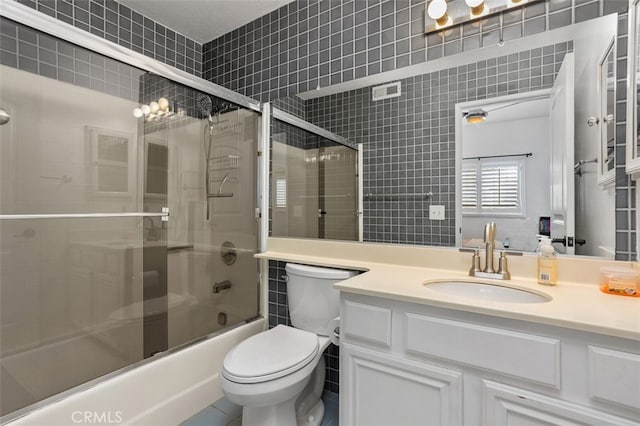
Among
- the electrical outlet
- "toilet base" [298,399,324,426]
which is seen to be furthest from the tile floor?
the electrical outlet

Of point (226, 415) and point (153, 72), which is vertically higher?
point (153, 72)

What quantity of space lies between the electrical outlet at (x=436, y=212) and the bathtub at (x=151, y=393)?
1382mm

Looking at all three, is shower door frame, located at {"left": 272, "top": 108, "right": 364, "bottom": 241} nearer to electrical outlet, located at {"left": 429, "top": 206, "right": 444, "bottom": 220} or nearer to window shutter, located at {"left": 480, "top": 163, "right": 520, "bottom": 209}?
electrical outlet, located at {"left": 429, "top": 206, "right": 444, "bottom": 220}

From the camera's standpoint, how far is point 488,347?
2.99 feet

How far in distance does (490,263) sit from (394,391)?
66cm

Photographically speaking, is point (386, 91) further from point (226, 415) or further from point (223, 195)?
point (226, 415)

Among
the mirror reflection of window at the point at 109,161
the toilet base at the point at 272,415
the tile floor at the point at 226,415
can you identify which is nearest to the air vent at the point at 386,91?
the mirror reflection of window at the point at 109,161

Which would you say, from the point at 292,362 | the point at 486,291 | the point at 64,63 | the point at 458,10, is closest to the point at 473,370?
the point at 486,291

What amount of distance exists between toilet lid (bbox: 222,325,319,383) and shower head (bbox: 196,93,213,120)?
143 cm

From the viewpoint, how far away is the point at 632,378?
0.75 meters

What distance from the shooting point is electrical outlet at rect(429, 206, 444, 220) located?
1.47m

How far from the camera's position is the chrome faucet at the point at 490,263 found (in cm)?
126

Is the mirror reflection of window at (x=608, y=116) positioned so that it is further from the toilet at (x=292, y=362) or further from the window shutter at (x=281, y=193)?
the window shutter at (x=281, y=193)

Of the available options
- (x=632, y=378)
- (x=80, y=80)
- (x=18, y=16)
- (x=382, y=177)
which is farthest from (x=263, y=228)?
(x=632, y=378)
